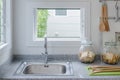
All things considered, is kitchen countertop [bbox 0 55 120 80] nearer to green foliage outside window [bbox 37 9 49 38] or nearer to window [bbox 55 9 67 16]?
green foliage outside window [bbox 37 9 49 38]

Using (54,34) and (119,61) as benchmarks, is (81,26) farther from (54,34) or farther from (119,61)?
(119,61)

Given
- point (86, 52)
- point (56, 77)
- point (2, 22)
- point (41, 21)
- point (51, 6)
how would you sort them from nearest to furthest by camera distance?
point (56, 77)
point (2, 22)
point (86, 52)
point (51, 6)
point (41, 21)

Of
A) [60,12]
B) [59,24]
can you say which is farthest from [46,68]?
[60,12]

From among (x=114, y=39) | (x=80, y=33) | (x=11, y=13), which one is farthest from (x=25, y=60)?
(x=114, y=39)

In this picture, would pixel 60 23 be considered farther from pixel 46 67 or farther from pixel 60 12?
pixel 46 67

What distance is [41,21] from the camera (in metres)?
2.78

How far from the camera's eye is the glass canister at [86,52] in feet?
8.17

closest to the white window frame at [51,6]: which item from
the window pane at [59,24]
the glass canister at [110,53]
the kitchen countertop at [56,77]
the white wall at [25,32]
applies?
the white wall at [25,32]

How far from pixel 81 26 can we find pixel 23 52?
2.40ft

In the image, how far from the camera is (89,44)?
8.38 feet

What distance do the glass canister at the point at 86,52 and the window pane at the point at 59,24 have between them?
0.26 metres

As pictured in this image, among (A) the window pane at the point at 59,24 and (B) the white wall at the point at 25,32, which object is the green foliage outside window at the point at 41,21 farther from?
(B) the white wall at the point at 25,32

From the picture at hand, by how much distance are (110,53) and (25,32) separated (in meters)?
0.96

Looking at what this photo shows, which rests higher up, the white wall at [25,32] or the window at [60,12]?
the window at [60,12]
